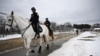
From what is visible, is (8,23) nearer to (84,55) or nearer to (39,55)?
(39,55)

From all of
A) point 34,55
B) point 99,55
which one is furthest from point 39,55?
point 99,55

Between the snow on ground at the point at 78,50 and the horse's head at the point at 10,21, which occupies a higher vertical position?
the horse's head at the point at 10,21

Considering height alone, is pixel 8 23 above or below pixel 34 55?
above

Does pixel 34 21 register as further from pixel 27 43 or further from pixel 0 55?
pixel 0 55

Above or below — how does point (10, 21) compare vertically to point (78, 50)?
above

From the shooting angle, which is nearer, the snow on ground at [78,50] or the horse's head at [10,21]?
the horse's head at [10,21]

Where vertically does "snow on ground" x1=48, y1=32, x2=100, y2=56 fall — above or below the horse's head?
below

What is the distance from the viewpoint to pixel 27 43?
8852 millimetres

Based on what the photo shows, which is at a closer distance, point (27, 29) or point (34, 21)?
point (27, 29)

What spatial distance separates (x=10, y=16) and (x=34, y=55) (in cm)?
262

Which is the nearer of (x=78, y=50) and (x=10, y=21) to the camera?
(x=10, y=21)

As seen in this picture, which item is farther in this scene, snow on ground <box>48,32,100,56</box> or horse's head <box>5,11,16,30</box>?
snow on ground <box>48,32,100,56</box>

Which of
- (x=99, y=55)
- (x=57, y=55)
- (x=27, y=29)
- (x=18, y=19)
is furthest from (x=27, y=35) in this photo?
(x=99, y=55)

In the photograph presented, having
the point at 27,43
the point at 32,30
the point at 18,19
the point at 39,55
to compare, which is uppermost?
the point at 18,19
